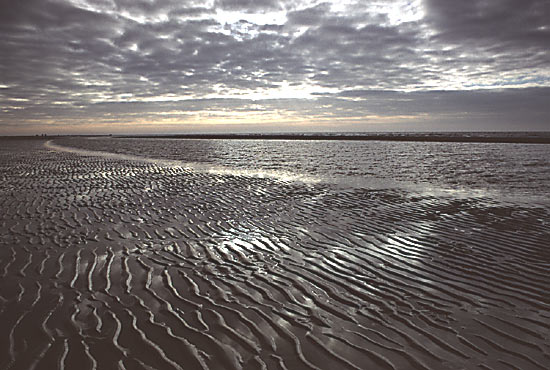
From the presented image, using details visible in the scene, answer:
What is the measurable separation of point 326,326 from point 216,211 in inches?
264

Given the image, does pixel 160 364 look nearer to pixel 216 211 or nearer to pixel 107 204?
pixel 216 211

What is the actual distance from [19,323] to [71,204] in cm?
789

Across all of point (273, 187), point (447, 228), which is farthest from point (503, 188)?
point (273, 187)

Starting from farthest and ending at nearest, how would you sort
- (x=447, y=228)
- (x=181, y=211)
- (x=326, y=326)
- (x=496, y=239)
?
(x=181, y=211) < (x=447, y=228) < (x=496, y=239) < (x=326, y=326)

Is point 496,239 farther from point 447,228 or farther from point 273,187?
point 273,187

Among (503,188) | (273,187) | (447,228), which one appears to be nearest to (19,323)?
(447,228)

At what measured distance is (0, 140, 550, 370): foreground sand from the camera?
3607 mm

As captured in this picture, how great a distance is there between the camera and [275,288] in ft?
17.0

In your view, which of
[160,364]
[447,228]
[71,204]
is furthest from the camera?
[71,204]

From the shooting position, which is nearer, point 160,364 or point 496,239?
point 160,364

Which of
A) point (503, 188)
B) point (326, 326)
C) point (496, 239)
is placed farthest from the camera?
point (503, 188)

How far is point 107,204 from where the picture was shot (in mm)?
11180

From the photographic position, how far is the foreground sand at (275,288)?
3607 millimetres

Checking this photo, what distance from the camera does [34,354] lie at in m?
3.58
